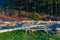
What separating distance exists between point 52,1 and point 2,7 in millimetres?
3942

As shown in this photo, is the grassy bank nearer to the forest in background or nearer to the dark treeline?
the forest in background

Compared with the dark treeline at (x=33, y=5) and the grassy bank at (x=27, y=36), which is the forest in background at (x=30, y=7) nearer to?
the dark treeline at (x=33, y=5)

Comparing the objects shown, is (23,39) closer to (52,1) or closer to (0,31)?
(0,31)

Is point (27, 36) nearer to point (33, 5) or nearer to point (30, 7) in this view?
point (33, 5)

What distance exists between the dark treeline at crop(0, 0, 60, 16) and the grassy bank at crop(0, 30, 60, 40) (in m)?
6.69

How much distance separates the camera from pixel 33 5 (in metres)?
19.1

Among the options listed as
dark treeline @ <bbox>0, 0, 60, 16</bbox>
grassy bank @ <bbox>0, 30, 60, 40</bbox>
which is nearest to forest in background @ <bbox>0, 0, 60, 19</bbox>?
dark treeline @ <bbox>0, 0, 60, 16</bbox>

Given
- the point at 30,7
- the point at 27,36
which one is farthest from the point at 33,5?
the point at 27,36

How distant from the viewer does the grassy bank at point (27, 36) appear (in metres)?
11.5

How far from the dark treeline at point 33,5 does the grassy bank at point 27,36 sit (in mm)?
6686

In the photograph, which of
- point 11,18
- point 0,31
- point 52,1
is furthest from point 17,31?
point 52,1

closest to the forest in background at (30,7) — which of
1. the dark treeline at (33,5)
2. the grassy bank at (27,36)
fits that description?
the dark treeline at (33,5)

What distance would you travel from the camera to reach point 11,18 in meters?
17.9

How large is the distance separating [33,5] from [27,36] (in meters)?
7.58
